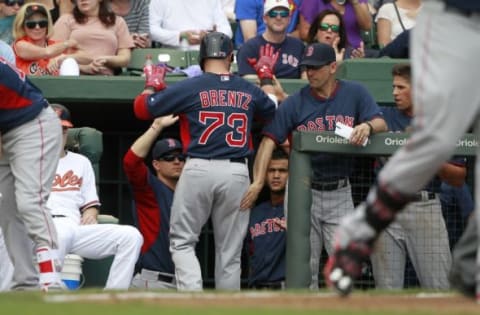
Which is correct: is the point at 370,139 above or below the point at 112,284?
above

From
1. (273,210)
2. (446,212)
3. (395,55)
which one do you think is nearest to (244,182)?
(273,210)

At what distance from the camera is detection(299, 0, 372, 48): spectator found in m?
12.4

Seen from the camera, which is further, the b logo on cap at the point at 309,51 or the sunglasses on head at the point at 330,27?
the sunglasses on head at the point at 330,27

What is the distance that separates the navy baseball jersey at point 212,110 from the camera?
9.80 meters

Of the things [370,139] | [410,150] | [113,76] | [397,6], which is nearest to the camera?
[410,150]

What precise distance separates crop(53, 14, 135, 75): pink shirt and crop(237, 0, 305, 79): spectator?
1185 mm

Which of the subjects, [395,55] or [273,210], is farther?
[395,55]

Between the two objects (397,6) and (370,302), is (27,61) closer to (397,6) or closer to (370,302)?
(397,6)

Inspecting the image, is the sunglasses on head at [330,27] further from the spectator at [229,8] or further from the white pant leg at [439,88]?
the white pant leg at [439,88]

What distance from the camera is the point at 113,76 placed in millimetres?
11383

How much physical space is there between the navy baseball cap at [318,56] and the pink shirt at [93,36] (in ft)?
8.08

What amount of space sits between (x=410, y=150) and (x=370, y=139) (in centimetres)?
381

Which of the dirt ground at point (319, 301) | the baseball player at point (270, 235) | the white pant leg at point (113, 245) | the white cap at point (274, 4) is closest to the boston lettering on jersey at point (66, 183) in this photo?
the white pant leg at point (113, 245)

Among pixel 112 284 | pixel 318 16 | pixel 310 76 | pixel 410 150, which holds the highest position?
pixel 318 16
